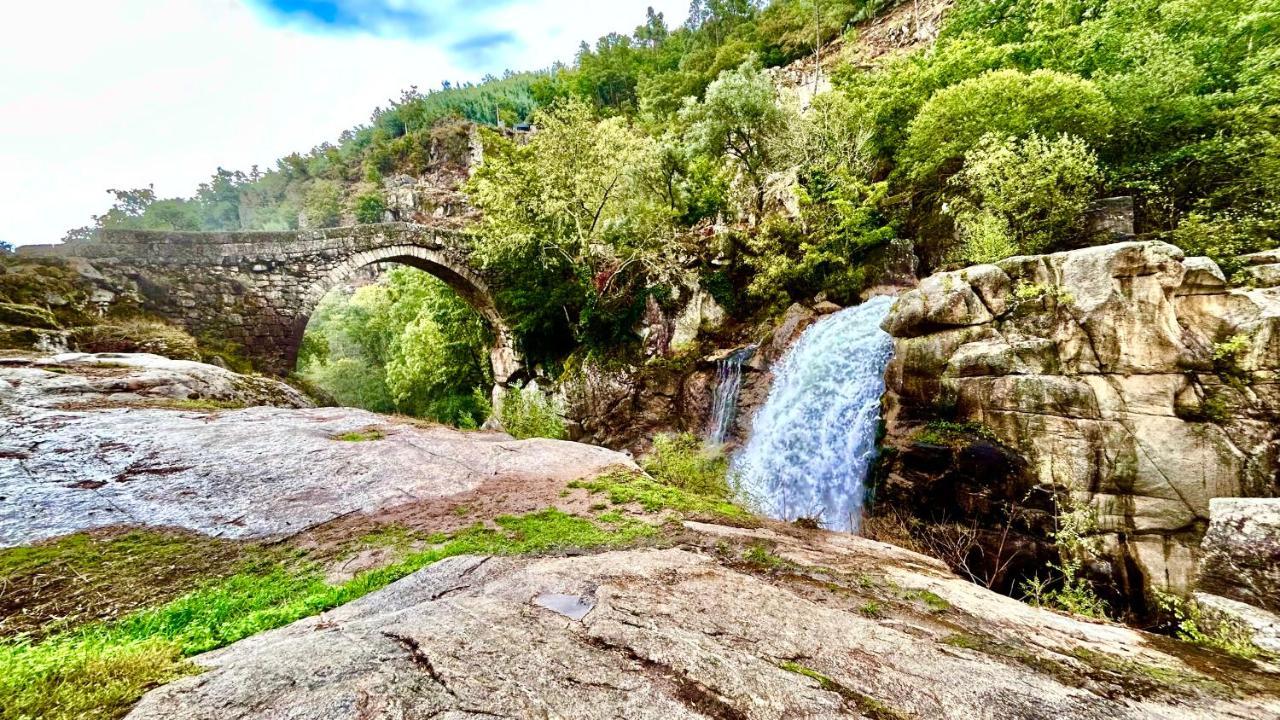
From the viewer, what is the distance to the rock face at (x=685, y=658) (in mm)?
1491

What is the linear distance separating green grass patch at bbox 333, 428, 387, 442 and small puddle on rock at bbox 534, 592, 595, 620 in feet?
15.3

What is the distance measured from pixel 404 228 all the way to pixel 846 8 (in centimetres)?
3569

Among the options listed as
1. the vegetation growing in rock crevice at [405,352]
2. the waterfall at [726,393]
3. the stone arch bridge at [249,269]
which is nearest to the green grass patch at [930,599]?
the waterfall at [726,393]

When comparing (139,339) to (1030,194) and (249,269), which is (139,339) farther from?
(1030,194)

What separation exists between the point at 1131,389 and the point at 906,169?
10271mm

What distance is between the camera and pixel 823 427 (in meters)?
8.98

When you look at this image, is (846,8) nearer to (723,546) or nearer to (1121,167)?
(1121,167)

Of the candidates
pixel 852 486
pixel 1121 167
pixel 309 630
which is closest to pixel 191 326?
pixel 309 630

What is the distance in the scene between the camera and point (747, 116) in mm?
17797

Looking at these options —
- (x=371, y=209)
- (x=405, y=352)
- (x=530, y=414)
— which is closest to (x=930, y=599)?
(x=530, y=414)

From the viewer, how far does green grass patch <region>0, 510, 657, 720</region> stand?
53.8 inches

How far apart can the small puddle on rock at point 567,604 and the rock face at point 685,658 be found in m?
0.02

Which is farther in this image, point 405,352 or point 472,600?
point 405,352

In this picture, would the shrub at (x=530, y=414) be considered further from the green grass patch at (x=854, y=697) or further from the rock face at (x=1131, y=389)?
the green grass patch at (x=854, y=697)
